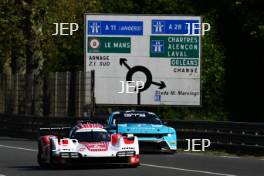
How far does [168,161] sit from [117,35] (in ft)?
45.8

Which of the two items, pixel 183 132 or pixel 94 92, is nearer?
pixel 183 132

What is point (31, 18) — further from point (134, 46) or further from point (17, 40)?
point (134, 46)

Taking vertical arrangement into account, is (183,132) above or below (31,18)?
below

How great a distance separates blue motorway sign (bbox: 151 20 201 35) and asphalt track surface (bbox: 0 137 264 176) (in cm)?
1049

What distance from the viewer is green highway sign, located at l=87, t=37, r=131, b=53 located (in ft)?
124

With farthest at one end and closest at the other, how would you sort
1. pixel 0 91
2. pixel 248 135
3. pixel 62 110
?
pixel 0 91
pixel 62 110
pixel 248 135

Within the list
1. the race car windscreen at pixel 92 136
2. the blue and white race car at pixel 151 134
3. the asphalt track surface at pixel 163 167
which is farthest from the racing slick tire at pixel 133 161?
the blue and white race car at pixel 151 134

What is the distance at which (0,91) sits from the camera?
157 feet

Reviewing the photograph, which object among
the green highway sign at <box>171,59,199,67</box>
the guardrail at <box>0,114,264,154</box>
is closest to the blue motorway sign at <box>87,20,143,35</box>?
the green highway sign at <box>171,59,199,67</box>

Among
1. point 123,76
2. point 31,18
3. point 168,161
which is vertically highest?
point 31,18

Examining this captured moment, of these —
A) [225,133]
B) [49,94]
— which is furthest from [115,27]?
[225,133]

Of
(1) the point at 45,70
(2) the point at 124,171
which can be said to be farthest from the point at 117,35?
(1) the point at 45,70

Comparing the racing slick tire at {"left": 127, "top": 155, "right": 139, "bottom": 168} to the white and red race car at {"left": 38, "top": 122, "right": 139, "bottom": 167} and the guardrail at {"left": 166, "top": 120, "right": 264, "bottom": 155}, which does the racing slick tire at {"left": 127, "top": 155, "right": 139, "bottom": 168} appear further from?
the guardrail at {"left": 166, "top": 120, "right": 264, "bottom": 155}

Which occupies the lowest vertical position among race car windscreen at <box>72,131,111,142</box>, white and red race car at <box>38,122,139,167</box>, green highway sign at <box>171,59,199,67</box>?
white and red race car at <box>38,122,139,167</box>
